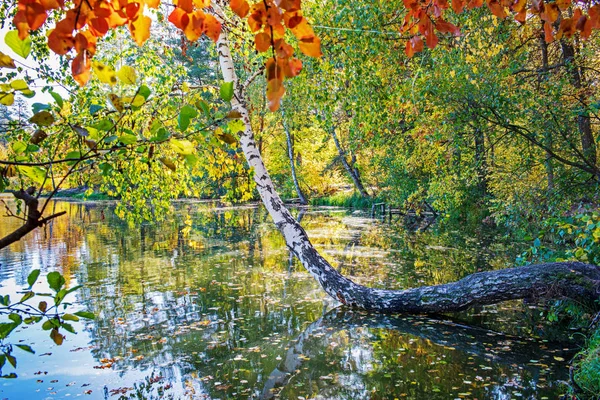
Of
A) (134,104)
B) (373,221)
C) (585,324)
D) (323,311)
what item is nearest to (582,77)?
(585,324)

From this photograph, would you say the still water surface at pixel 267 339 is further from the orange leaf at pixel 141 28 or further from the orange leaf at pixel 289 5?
the orange leaf at pixel 289 5

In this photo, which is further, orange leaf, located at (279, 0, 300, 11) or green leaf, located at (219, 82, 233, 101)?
green leaf, located at (219, 82, 233, 101)

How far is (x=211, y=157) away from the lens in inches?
228

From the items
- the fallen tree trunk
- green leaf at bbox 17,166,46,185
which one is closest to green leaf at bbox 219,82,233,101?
green leaf at bbox 17,166,46,185

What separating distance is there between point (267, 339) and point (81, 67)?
18.3 ft

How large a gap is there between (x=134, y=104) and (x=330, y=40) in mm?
5285

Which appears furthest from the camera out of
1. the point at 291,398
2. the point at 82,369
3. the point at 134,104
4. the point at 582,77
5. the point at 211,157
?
the point at 582,77

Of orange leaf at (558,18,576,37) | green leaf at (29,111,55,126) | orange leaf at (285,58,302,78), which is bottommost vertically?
green leaf at (29,111,55,126)

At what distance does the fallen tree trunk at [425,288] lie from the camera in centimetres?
584

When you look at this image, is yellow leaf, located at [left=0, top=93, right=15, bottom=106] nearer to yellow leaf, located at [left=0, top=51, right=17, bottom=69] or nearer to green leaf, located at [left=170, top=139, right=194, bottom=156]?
yellow leaf, located at [left=0, top=51, right=17, bottom=69]

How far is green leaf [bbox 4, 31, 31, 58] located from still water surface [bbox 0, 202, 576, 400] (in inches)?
161

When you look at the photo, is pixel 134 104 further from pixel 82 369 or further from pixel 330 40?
pixel 330 40

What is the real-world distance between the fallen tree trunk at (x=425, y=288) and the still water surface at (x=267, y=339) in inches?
10.8

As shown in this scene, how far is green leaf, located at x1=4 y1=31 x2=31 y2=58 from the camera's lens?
1.31 meters
